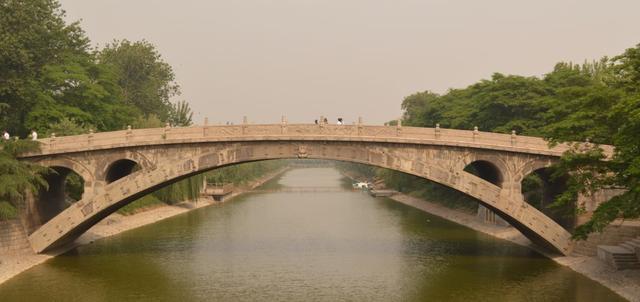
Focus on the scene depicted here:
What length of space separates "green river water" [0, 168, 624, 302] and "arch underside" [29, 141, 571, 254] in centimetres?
205

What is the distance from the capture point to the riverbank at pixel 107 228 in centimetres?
3191

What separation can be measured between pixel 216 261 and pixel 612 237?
21925 mm

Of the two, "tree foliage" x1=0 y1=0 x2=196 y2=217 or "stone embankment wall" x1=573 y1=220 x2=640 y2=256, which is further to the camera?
"tree foliage" x1=0 y1=0 x2=196 y2=217

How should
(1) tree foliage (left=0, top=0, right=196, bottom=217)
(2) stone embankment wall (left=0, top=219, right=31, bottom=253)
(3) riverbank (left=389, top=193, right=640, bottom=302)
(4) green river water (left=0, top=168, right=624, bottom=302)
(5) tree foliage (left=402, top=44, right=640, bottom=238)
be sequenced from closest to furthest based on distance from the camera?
(5) tree foliage (left=402, top=44, right=640, bottom=238)
(3) riverbank (left=389, top=193, right=640, bottom=302)
(4) green river water (left=0, top=168, right=624, bottom=302)
(2) stone embankment wall (left=0, top=219, right=31, bottom=253)
(1) tree foliage (left=0, top=0, right=196, bottom=217)

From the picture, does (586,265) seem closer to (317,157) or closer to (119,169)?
(317,157)

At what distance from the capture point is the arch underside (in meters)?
35.0

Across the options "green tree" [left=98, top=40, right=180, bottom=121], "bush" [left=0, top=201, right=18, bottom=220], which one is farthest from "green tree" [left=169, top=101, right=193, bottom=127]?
"bush" [left=0, top=201, right=18, bottom=220]

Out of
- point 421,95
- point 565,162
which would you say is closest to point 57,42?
point 565,162

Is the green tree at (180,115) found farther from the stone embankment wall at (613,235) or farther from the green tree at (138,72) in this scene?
the stone embankment wall at (613,235)

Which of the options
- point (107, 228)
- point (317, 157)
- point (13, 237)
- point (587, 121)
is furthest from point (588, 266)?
point (107, 228)

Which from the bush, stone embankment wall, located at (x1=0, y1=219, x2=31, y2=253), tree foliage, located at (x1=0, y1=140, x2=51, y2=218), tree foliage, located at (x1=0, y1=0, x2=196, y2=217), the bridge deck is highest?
tree foliage, located at (x1=0, y1=0, x2=196, y2=217)

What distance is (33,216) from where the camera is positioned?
36.7 m

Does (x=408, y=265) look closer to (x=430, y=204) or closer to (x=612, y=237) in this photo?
(x=612, y=237)

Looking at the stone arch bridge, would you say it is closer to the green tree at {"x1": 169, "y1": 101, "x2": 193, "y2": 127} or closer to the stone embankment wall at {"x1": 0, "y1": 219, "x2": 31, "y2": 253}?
the stone embankment wall at {"x1": 0, "y1": 219, "x2": 31, "y2": 253}
